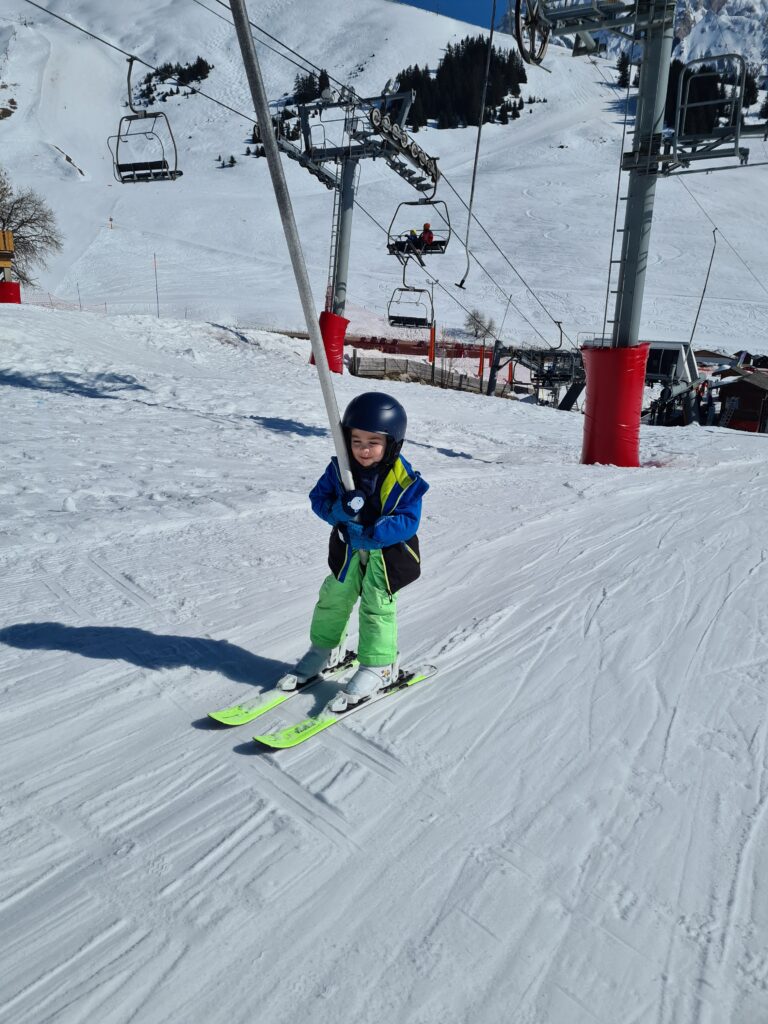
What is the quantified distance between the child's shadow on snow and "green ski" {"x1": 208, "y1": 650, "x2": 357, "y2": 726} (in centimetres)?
25

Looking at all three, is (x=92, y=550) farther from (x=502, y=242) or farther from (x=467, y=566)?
(x=502, y=242)

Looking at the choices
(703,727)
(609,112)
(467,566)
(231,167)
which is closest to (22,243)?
(467,566)

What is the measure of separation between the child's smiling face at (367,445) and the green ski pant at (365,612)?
0.41 meters

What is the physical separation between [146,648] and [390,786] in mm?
1651

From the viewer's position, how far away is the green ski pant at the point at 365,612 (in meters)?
3.16

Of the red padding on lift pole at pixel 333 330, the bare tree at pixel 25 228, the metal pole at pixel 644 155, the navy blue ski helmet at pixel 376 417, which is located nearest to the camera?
the navy blue ski helmet at pixel 376 417

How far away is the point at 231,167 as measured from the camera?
81.2m

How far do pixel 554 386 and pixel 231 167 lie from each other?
6820 cm

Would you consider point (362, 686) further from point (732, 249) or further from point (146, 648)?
point (732, 249)

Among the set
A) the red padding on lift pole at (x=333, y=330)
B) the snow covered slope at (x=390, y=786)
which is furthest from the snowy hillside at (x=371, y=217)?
the snow covered slope at (x=390, y=786)

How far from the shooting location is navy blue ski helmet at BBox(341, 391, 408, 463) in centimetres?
300

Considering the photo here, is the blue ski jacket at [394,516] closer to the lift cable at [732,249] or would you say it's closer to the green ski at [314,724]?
the green ski at [314,724]

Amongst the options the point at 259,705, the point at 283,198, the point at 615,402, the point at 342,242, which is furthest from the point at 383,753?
the point at 342,242

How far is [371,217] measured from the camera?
2315 inches
